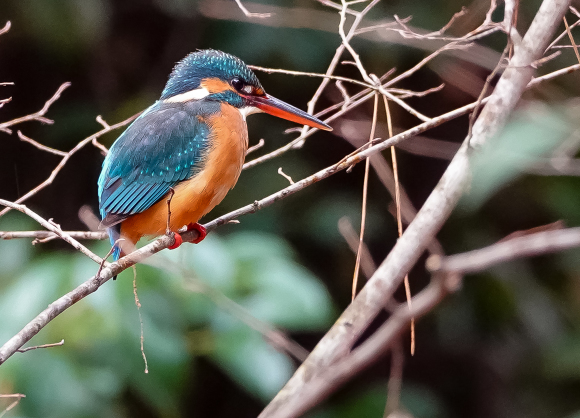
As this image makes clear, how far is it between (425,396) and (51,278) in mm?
1755

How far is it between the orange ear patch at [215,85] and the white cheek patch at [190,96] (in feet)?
0.05

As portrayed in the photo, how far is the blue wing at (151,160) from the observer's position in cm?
211

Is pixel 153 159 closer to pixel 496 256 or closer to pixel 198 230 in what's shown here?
pixel 198 230

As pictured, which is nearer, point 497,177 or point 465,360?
point 497,177

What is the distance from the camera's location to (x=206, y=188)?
2.06m

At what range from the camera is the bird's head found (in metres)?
2.37

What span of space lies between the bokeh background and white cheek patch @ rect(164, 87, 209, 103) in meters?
0.51

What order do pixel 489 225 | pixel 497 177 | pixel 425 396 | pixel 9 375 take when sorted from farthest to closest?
1. pixel 489 225
2. pixel 425 396
3. pixel 9 375
4. pixel 497 177

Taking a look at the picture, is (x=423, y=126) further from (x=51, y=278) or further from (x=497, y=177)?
(x=51, y=278)

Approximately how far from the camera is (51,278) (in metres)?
2.15

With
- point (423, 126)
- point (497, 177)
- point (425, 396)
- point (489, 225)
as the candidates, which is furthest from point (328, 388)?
point (489, 225)

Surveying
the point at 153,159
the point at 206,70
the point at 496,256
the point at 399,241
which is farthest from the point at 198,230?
the point at 496,256

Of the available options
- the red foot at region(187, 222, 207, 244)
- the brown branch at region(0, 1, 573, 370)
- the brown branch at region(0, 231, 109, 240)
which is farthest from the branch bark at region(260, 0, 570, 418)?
the red foot at region(187, 222, 207, 244)

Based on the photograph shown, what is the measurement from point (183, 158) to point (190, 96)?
0.35 m
